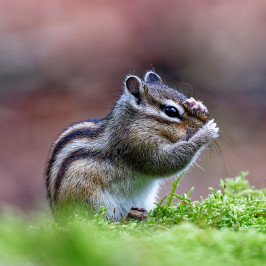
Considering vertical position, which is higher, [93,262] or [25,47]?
[25,47]

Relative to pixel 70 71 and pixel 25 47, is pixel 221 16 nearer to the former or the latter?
pixel 70 71

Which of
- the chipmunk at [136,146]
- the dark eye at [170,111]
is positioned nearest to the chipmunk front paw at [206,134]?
the chipmunk at [136,146]

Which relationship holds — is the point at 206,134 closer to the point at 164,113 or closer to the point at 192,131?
the point at 192,131

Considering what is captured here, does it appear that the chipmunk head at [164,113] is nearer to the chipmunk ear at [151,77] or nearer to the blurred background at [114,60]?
the chipmunk ear at [151,77]

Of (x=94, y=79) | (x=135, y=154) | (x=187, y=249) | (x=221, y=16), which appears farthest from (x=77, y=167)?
(x=221, y=16)

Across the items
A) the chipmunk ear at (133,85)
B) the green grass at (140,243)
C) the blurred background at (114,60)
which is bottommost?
the green grass at (140,243)

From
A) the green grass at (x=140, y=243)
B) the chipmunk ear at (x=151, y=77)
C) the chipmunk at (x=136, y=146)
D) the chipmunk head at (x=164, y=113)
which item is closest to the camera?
the green grass at (x=140, y=243)

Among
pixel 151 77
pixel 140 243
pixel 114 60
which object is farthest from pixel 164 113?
pixel 114 60
